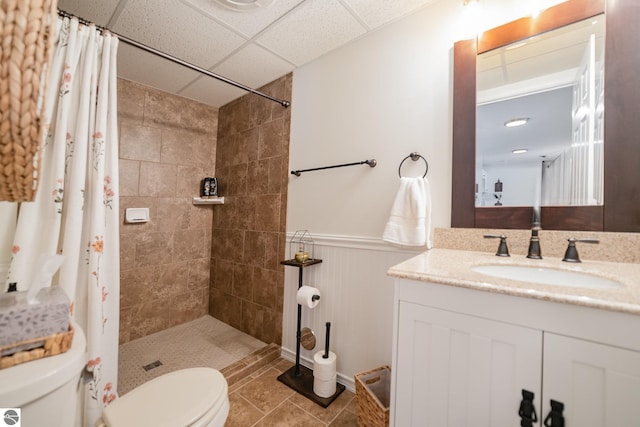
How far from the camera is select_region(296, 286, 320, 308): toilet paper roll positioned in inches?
61.3

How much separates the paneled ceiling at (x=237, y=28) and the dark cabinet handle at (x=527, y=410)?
173 centimetres

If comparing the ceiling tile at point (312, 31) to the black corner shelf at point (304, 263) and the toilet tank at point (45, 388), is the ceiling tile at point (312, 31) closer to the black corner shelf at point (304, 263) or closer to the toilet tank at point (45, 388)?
the black corner shelf at point (304, 263)

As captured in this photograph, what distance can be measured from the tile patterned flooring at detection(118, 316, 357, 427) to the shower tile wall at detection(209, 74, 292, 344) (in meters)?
0.16

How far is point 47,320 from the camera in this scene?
567mm

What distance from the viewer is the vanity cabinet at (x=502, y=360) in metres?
0.53

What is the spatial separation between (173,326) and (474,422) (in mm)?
2542

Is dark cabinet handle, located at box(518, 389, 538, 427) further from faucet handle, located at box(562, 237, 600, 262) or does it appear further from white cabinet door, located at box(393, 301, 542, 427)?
faucet handle, located at box(562, 237, 600, 262)

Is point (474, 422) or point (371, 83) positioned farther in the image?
point (371, 83)

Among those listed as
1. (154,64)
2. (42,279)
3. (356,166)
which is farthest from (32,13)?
(154,64)

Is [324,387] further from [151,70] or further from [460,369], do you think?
[151,70]

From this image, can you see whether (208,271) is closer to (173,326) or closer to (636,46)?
(173,326)

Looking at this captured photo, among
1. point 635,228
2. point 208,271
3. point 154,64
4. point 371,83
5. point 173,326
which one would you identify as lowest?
point 173,326

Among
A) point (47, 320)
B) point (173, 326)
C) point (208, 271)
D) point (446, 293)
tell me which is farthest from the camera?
point (208, 271)

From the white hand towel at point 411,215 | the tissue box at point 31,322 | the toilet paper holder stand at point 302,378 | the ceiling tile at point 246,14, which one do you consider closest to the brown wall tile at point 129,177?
the ceiling tile at point 246,14
